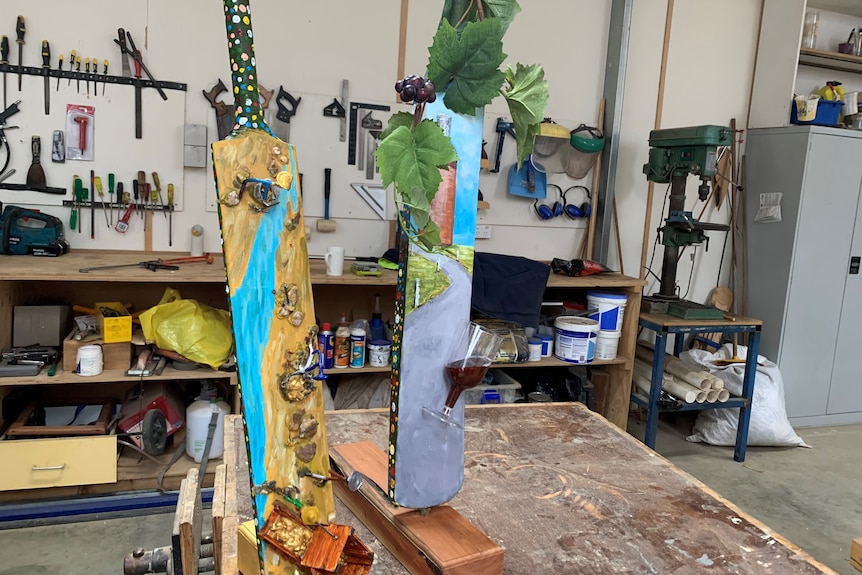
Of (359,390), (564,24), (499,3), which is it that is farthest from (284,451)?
(564,24)

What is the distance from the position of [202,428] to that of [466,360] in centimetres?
198

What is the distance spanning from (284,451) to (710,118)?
3.69 meters

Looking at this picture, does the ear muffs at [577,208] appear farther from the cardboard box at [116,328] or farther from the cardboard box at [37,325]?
the cardboard box at [37,325]

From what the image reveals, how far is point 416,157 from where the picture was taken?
0.86 meters

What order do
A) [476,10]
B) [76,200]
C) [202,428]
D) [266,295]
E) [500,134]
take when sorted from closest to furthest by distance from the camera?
[266,295] < [476,10] < [202,428] < [76,200] < [500,134]

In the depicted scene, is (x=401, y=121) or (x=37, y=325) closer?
(x=401, y=121)

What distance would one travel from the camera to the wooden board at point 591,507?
1.16 metres

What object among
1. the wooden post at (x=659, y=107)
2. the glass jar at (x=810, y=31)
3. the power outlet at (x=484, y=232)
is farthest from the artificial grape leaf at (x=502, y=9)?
the glass jar at (x=810, y=31)

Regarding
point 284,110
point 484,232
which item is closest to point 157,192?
point 284,110

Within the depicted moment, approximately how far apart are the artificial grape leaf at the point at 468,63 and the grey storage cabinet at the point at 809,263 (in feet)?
10.8

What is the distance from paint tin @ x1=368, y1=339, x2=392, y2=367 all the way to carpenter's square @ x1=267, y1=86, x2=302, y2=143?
1065 mm

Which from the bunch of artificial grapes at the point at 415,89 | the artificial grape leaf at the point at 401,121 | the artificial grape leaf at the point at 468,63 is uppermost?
the artificial grape leaf at the point at 468,63

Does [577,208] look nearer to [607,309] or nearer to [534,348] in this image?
[607,309]

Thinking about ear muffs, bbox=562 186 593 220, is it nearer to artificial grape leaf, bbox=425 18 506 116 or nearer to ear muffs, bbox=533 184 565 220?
ear muffs, bbox=533 184 565 220
